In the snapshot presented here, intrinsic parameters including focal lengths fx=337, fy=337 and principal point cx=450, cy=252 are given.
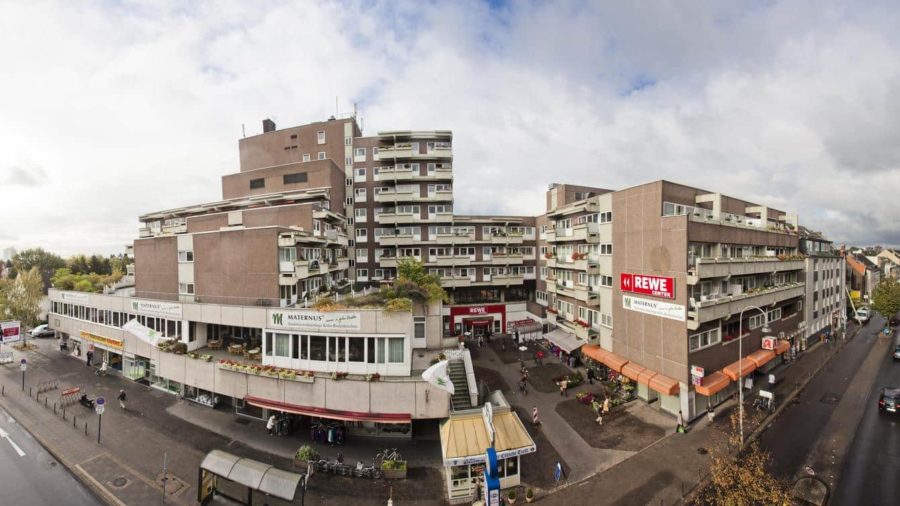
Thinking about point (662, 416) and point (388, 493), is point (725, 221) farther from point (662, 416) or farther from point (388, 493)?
point (388, 493)

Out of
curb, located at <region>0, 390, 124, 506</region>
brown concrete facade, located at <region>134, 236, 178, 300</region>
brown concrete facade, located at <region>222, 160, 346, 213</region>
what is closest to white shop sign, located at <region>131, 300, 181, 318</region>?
brown concrete facade, located at <region>134, 236, 178, 300</region>

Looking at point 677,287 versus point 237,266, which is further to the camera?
point 237,266

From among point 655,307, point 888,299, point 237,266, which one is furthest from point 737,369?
point 888,299

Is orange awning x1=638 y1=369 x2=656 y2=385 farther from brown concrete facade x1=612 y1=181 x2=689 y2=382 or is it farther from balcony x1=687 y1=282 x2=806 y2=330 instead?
balcony x1=687 y1=282 x2=806 y2=330

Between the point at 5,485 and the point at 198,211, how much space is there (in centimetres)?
3385

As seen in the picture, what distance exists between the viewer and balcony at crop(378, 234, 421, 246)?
45688 mm

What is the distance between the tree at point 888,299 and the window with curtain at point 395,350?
73263 millimetres

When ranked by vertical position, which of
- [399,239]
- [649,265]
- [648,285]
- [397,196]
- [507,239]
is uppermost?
[397,196]

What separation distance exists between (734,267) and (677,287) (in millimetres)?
7098

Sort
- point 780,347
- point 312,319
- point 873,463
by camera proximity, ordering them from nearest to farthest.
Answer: point 873,463 → point 312,319 → point 780,347

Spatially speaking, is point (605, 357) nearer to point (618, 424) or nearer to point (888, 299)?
point (618, 424)

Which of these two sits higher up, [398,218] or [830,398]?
[398,218]

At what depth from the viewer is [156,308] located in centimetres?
2914

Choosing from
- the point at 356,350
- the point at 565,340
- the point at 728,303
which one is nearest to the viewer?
the point at 356,350
